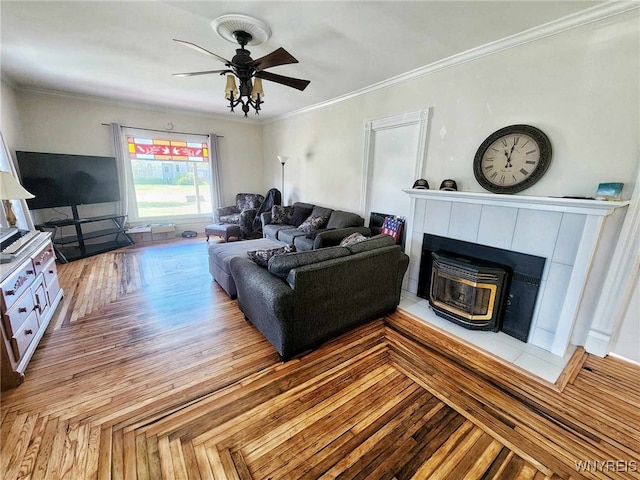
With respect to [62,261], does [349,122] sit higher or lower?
higher

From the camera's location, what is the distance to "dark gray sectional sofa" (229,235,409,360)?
6.63 feet

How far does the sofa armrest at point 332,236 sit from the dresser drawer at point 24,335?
2578 mm

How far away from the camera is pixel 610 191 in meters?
1.95

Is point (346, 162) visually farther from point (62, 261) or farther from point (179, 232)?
point (62, 261)

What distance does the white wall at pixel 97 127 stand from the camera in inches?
172

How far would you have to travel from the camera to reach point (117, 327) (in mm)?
2539

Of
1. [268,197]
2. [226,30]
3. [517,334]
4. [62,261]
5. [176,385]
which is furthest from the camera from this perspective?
[268,197]

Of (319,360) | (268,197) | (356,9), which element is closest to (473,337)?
(319,360)

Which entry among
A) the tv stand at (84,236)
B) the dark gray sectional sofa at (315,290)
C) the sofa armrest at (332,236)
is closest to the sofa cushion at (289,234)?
the sofa armrest at (332,236)

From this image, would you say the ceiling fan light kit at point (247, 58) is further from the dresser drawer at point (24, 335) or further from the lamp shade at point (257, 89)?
the dresser drawer at point (24, 335)

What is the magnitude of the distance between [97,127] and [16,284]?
165 inches

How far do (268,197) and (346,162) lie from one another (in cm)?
211

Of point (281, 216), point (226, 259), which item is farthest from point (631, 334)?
point (281, 216)

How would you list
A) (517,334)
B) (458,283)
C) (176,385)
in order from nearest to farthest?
(176,385), (517,334), (458,283)
